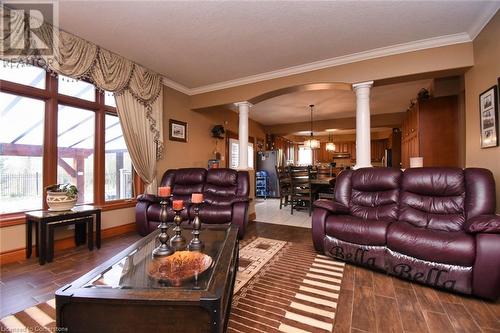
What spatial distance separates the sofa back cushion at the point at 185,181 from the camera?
372 centimetres

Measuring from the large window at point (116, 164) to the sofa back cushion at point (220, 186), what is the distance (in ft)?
4.46

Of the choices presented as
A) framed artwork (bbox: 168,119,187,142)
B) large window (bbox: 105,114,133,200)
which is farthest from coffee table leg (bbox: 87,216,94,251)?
framed artwork (bbox: 168,119,187,142)

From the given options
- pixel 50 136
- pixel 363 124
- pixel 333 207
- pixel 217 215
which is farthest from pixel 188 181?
pixel 363 124

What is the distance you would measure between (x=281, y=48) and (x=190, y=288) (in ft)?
A: 10.2

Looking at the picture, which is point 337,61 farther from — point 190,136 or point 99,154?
point 99,154

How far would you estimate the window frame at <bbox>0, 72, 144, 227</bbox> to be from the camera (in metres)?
2.52

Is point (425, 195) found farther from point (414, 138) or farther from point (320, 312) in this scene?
point (414, 138)

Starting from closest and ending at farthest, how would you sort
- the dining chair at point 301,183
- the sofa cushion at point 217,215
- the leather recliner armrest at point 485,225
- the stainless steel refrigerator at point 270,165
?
1. the leather recliner armrest at point 485,225
2. the sofa cushion at point 217,215
3. the dining chair at point 301,183
4. the stainless steel refrigerator at point 270,165

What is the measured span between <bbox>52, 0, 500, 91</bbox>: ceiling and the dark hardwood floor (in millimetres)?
2703

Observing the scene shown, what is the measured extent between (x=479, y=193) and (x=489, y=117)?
0.92 meters

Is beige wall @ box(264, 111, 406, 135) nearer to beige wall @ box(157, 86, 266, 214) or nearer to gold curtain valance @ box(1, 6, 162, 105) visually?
beige wall @ box(157, 86, 266, 214)

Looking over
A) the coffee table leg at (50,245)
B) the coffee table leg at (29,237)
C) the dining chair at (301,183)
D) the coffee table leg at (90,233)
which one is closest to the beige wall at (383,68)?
the dining chair at (301,183)

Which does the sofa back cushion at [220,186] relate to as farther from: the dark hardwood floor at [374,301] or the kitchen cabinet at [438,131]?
the kitchen cabinet at [438,131]

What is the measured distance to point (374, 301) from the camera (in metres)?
1.70
